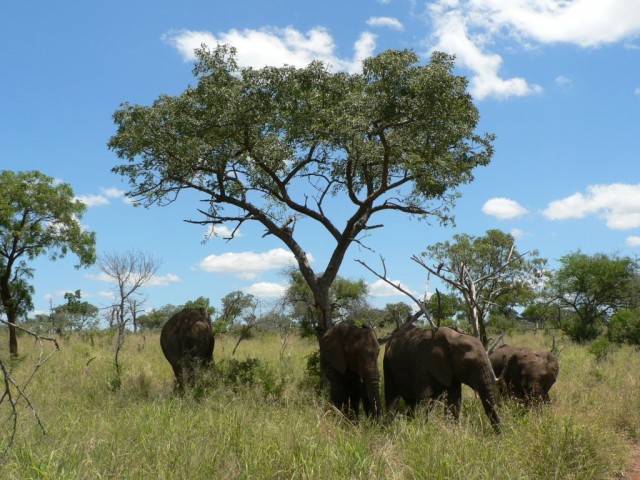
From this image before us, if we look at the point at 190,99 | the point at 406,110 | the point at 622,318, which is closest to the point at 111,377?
the point at 190,99

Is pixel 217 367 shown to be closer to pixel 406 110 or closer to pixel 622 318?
pixel 406 110

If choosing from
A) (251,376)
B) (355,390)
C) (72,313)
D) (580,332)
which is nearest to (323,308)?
(251,376)

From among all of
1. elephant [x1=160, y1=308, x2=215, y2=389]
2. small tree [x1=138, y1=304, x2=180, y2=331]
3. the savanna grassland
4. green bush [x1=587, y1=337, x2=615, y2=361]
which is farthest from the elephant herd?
small tree [x1=138, y1=304, x2=180, y2=331]

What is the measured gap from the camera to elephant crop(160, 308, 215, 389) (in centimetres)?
→ 1360

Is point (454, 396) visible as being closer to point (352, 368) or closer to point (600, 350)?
point (352, 368)

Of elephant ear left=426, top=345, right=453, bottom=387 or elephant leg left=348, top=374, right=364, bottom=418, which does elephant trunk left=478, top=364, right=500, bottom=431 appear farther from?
elephant leg left=348, top=374, right=364, bottom=418

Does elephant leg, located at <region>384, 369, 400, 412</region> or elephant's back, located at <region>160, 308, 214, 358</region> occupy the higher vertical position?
elephant's back, located at <region>160, 308, 214, 358</region>

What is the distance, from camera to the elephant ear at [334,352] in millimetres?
10125

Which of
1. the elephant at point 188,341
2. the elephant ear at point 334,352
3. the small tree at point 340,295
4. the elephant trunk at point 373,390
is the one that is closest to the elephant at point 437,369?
the elephant trunk at point 373,390

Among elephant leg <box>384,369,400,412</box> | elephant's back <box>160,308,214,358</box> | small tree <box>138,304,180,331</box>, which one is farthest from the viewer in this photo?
small tree <box>138,304,180,331</box>

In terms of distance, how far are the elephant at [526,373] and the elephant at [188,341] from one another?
629 cm

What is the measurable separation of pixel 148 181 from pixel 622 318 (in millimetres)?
19300

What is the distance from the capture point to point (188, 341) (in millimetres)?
13797

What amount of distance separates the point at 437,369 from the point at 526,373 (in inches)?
78.7
